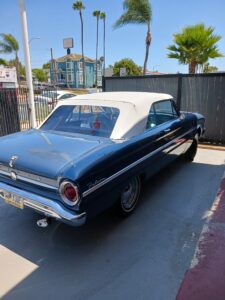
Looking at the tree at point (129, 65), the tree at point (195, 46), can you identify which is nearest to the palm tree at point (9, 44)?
the tree at point (129, 65)

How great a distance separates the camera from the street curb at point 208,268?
2246 millimetres

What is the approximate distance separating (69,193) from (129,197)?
48.3 inches

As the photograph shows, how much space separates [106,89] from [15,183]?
19.4 ft

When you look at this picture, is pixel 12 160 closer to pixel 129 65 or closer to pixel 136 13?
pixel 136 13

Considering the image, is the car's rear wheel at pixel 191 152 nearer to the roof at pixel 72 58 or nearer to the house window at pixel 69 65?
the house window at pixel 69 65

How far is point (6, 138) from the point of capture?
347cm

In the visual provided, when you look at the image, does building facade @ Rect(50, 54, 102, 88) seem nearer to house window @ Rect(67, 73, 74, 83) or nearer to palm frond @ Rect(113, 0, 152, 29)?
house window @ Rect(67, 73, 74, 83)

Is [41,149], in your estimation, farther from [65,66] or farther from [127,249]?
[65,66]

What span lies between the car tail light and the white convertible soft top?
3.43ft

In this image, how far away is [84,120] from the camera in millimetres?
3748

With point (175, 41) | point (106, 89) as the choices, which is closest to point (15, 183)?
point (106, 89)

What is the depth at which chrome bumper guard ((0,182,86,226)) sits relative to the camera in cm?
246

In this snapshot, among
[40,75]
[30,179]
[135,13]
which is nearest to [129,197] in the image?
[30,179]

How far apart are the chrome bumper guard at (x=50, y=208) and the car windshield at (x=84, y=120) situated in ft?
3.79
